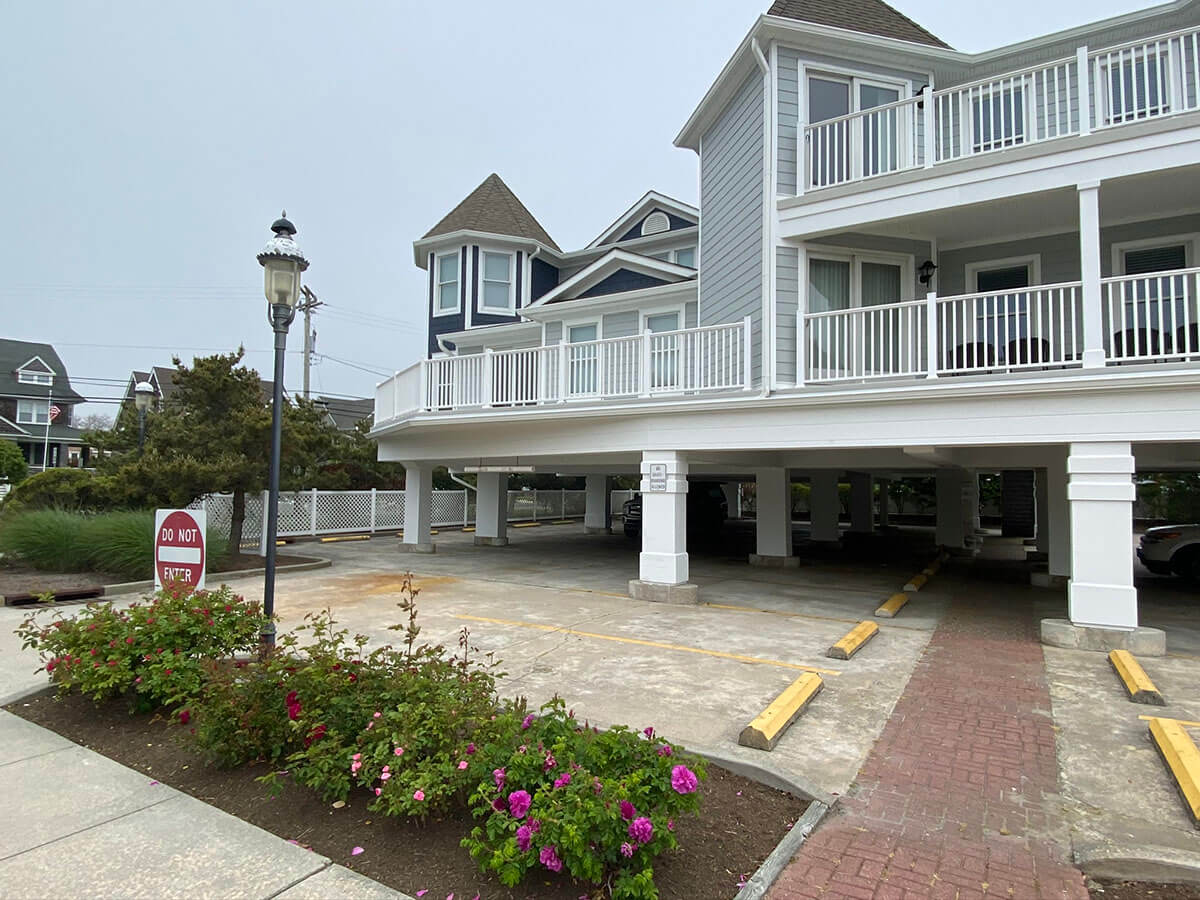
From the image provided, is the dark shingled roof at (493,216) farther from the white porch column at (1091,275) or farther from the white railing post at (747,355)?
the white porch column at (1091,275)

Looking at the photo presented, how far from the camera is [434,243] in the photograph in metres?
18.4

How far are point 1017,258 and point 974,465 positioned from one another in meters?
3.19

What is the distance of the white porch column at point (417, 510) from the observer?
16.1 m

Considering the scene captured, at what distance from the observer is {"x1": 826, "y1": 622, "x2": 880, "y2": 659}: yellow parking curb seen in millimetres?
6469

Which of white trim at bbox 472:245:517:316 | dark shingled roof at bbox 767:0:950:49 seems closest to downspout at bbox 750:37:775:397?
dark shingled roof at bbox 767:0:950:49

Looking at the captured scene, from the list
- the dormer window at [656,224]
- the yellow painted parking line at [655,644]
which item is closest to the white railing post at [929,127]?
the yellow painted parking line at [655,644]

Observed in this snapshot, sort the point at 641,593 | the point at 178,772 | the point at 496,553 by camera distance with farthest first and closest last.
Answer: the point at 496,553, the point at 641,593, the point at 178,772

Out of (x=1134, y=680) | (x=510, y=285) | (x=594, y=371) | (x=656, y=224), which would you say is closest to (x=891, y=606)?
(x=1134, y=680)

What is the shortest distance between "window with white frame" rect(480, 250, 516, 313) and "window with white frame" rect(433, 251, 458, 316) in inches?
31.6

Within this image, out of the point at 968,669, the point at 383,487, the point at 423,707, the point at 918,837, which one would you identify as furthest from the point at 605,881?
the point at 383,487

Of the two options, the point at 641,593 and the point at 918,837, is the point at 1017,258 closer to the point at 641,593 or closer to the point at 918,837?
the point at 641,593

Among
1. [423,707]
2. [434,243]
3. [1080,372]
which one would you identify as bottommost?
[423,707]

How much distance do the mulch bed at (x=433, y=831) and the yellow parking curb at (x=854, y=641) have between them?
305 centimetres

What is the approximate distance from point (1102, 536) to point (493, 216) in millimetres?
15959
